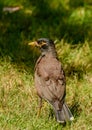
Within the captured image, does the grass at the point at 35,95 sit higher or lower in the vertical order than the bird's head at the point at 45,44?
lower

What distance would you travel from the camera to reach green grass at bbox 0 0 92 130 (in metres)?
7.25

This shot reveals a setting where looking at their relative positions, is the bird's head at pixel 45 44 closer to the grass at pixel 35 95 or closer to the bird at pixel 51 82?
the bird at pixel 51 82

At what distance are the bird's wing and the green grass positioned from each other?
1.11ft

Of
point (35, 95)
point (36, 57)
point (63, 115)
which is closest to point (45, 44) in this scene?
point (35, 95)

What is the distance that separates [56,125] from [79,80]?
73.5 inches

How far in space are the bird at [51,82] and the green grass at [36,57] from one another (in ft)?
0.68

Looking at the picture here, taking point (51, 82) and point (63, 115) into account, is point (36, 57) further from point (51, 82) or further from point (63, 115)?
point (63, 115)

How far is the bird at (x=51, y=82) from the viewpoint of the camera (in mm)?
6910

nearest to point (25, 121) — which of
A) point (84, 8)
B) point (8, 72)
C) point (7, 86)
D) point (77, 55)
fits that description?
point (7, 86)

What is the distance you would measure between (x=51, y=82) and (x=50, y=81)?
0.07ft

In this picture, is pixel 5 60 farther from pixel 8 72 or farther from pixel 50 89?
pixel 50 89

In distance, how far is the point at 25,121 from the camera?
7109 mm

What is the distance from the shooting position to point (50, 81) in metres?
7.14

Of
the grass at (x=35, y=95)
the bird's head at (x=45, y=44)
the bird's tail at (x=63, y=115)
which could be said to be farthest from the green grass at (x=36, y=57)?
the bird's head at (x=45, y=44)
